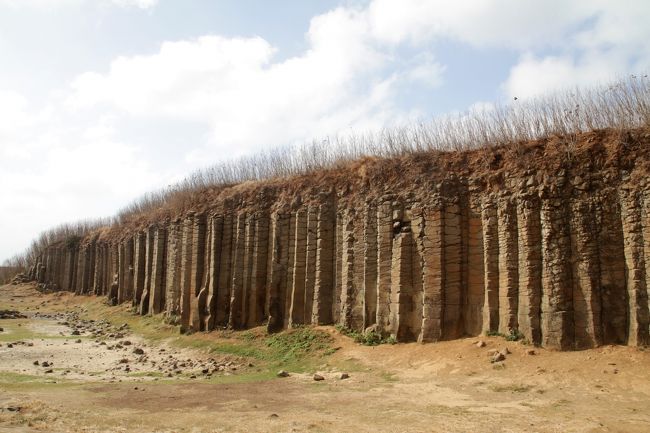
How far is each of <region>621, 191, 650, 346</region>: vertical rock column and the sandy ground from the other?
599mm

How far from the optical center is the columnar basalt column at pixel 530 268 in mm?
12891

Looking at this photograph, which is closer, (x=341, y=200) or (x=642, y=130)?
A: (x=642, y=130)

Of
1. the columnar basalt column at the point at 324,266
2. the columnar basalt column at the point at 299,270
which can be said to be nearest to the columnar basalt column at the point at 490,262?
the columnar basalt column at the point at 324,266

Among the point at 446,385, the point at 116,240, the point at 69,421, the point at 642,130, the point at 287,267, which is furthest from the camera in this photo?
the point at 116,240

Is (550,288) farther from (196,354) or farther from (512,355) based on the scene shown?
(196,354)

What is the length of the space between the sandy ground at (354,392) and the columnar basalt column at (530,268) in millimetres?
Answer: 579

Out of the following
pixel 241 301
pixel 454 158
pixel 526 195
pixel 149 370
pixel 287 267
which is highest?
pixel 454 158

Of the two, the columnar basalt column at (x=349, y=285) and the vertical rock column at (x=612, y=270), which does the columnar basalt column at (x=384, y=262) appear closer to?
the columnar basalt column at (x=349, y=285)

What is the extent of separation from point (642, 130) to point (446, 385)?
316 inches

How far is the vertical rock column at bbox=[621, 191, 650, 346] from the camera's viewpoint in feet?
38.4

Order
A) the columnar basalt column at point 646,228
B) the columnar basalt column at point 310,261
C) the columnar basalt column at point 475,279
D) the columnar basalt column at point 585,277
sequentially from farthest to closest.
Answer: the columnar basalt column at point 310,261 < the columnar basalt column at point 475,279 < the columnar basalt column at point 585,277 < the columnar basalt column at point 646,228

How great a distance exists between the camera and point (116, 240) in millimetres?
33562

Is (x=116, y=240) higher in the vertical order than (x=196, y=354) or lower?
higher

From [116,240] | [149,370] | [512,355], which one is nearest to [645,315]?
[512,355]
